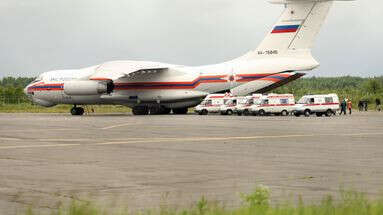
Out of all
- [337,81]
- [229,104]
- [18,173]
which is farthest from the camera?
[337,81]

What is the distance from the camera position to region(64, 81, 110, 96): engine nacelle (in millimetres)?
64562

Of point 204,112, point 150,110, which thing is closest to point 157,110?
point 150,110

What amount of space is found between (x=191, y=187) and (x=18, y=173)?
14.5 feet

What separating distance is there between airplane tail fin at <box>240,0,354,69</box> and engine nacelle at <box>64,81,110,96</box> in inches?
546

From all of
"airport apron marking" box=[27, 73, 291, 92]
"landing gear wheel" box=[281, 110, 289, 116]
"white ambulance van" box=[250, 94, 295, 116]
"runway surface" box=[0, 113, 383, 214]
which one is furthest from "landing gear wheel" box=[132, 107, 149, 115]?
"runway surface" box=[0, 113, 383, 214]

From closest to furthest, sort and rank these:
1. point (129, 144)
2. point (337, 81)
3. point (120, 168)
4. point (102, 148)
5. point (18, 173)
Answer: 1. point (18, 173)
2. point (120, 168)
3. point (102, 148)
4. point (129, 144)
5. point (337, 81)

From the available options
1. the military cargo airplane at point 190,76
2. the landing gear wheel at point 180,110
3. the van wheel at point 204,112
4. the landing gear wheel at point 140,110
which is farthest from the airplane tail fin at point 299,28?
the landing gear wheel at point 140,110

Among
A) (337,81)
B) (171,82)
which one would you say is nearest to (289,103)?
(171,82)

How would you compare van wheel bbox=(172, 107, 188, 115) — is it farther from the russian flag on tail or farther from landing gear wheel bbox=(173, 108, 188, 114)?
the russian flag on tail

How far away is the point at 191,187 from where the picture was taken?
1347 cm

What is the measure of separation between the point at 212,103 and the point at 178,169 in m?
49.8

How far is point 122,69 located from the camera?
65.4 meters

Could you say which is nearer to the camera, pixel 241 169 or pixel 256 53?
pixel 241 169

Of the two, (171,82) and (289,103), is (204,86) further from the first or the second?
(289,103)
